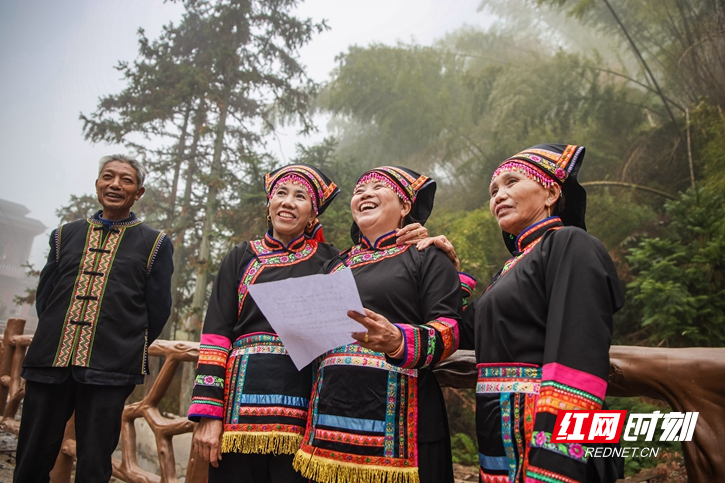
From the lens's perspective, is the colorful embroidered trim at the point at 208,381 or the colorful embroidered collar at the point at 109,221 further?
the colorful embroidered collar at the point at 109,221

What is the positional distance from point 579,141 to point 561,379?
847 cm

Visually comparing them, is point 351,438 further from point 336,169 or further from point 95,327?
point 336,169

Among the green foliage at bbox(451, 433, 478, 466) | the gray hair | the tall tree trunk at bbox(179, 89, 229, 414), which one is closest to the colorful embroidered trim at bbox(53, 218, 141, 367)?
the gray hair

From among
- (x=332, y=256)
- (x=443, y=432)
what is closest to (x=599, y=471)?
(x=443, y=432)

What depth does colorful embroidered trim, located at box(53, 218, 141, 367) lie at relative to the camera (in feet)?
7.49

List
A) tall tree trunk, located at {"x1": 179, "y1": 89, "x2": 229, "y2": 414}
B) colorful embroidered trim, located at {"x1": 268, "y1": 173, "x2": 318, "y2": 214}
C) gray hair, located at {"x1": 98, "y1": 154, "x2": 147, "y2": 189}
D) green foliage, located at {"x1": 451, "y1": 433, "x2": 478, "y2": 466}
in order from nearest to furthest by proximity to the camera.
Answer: colorful embroidered trim, located at {"x1": 268, "y1": 173, "x2": 318, "y2": 214}
gray hair, located at {"x1": 98, "y1": 154, "x2": 147, "y2": 189}
green foliage, located at {"x1": 451, "y1": 433, "x2": 478, "y2": 466}
tall tree trunk, located at {"x1": 179, "y1": 89, "x2": 229, "y2": 414}

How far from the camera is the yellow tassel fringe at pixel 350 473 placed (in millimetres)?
1591

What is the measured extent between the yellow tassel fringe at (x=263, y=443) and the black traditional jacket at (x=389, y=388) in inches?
4.4

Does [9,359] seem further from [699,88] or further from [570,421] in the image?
[699,88]

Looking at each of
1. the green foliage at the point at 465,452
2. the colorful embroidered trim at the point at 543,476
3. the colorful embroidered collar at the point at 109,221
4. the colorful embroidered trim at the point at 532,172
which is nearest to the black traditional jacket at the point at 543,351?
the colorful embroidered trim at the point at 543,476

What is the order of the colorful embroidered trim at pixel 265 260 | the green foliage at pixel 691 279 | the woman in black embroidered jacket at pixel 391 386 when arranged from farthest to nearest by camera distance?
the green foliage at pixel 691 279 < the colorful embroidered trim at pixel 265 260 < the woman in black embroidered jacket at pixel 391 386

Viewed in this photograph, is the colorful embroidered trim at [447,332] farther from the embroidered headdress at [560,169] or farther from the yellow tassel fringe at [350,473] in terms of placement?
the embroidered headdress at [560,169]

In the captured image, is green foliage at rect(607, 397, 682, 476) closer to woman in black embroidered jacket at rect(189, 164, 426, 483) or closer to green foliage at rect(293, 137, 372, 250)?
green foliage at rect(293, 137, 372, 250)

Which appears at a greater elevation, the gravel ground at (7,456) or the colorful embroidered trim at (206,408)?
the colorful embroidered trim at (206,408)
